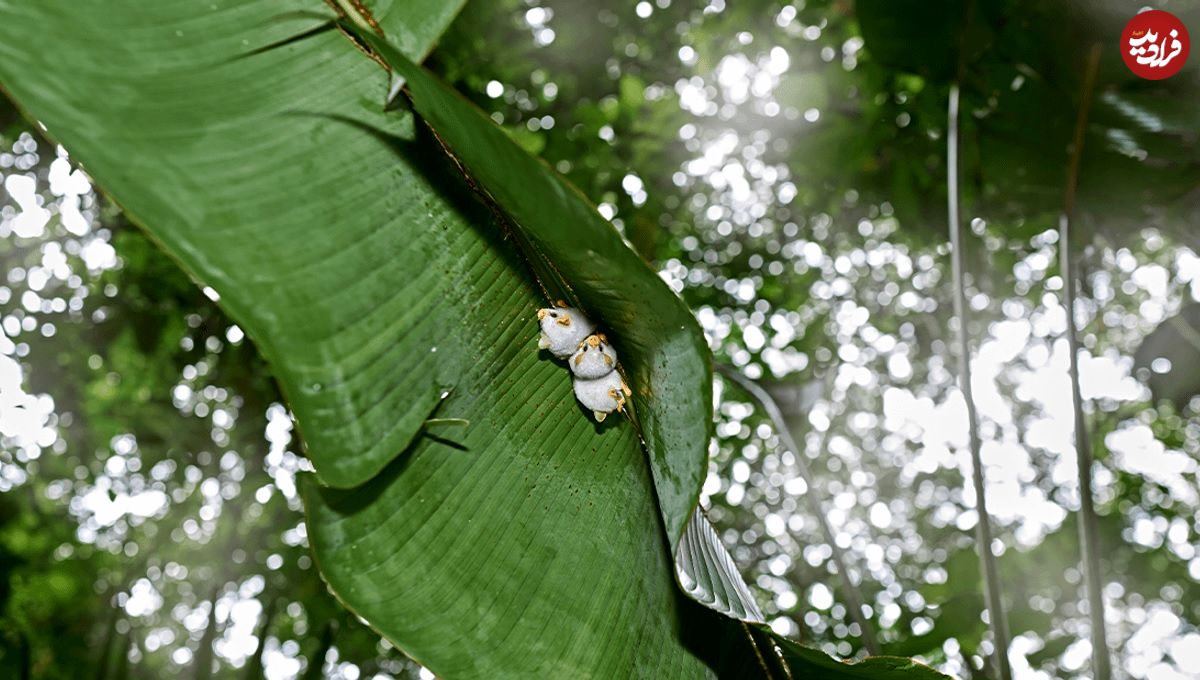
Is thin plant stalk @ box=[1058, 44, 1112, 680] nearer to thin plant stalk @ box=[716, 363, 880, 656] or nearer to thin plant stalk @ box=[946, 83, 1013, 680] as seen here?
thin plant stalk @ box=[946, 83, 1013, 680]

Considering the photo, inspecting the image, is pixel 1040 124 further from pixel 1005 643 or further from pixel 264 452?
pixel 264 452

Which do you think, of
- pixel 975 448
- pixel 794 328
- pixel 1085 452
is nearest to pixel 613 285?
pixel 975 448

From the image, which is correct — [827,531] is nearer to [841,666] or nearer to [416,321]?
[841,666]

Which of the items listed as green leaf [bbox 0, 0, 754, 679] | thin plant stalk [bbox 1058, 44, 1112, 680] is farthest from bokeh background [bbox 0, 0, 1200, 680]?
green leaf [bbox 0, 0, 754, 679]

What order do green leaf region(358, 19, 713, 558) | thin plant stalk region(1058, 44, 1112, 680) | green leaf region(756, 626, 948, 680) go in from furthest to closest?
1. thin plant stalk region(1058, 44, 1112, 680)
2. green leaf region(756, 626, 948, 680)
3. green leaf region(358, 19, 713, 558)

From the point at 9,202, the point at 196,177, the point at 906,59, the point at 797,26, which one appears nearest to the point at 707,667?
the point at 196,177

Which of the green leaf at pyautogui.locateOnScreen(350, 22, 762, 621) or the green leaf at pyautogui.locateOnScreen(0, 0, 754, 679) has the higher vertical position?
the green leaf at pyautogui.locateOnScreen(350, 22, 762, 621)

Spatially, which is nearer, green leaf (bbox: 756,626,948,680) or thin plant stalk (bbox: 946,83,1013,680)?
green leaf (bbox: 756,626,948,680)
